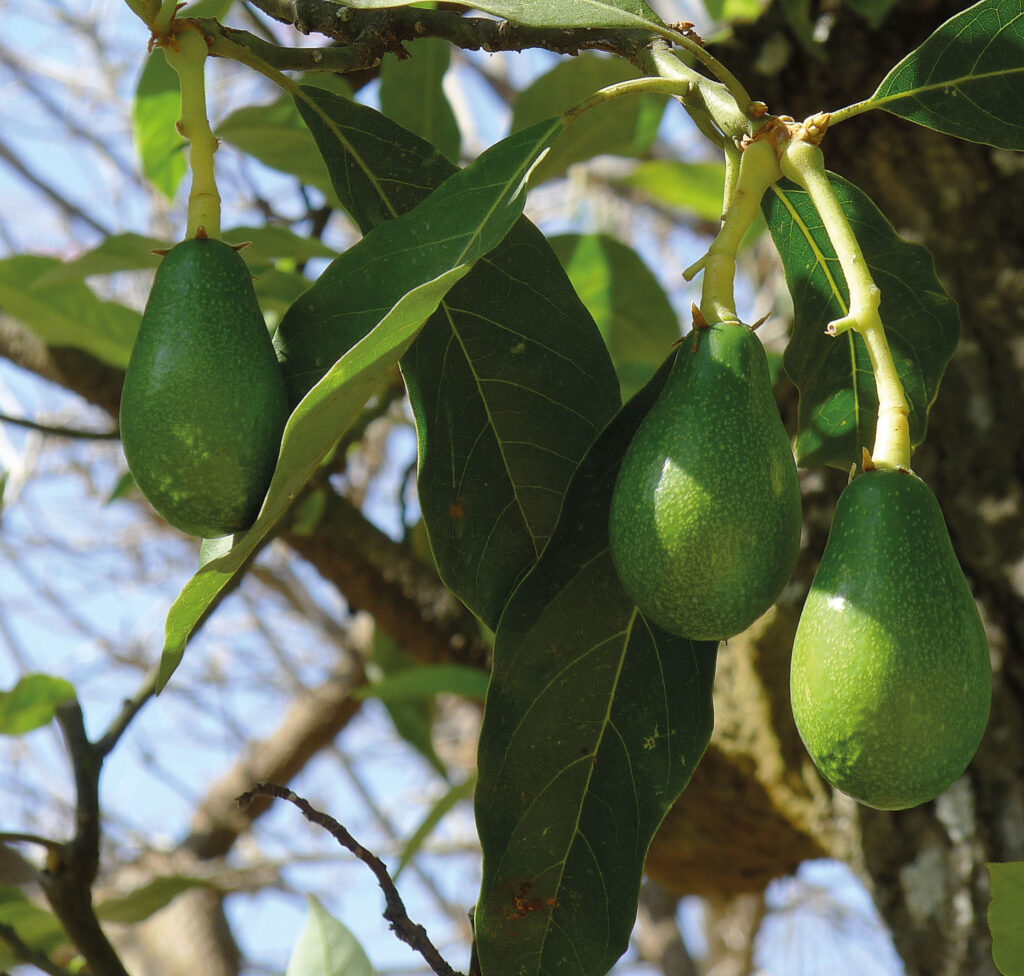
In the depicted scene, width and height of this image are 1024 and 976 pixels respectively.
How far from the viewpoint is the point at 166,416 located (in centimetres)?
59

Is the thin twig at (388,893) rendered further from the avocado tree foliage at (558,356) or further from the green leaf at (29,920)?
the green leaf at (29,920)

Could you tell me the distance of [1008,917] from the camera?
0.65 metres

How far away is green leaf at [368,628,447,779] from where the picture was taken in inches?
72.7

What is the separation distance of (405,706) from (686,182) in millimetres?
982

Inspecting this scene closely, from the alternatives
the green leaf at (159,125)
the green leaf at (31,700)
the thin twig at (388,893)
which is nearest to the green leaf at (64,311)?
the green leaf at (159,125)

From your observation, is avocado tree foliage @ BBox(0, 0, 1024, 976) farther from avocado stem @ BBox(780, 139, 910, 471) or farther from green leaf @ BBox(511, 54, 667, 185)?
green leaf @ BBox(511, 54, 667, 185)

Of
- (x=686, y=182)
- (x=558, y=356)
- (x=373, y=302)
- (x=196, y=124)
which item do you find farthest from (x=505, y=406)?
(x=686, y=182)

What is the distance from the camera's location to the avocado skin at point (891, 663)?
0.53m

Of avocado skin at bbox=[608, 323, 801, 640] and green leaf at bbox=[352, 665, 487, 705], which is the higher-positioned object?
green leaf at bbox=[352, 665, 487, 705]

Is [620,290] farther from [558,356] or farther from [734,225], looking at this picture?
[734,225]

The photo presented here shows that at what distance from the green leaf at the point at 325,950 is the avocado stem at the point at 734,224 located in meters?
0.68

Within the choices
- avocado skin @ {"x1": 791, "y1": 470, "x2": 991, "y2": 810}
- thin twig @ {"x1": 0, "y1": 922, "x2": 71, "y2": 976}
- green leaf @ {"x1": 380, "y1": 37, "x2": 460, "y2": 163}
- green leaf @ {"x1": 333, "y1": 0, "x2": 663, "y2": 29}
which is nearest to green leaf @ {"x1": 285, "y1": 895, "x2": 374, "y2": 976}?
thin twig @ {"x1": 0, "y1": 922, "x2": 71, "y2": 976}

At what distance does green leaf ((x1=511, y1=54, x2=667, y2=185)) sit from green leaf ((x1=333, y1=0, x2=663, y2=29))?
71 centimetres

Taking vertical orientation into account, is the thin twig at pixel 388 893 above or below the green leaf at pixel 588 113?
below
